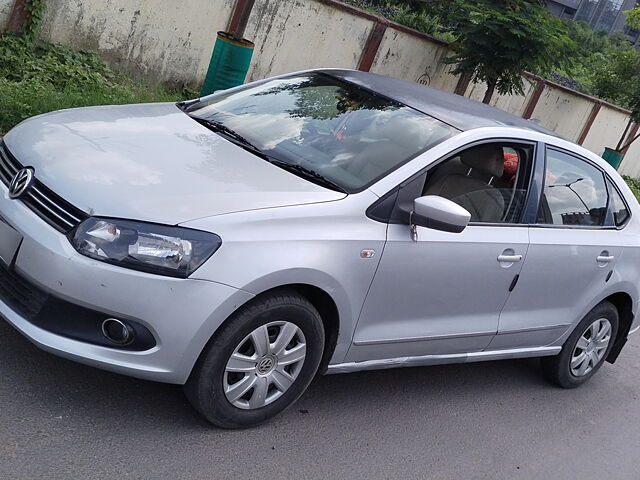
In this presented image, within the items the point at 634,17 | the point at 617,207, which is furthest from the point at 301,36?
the point at 634,17

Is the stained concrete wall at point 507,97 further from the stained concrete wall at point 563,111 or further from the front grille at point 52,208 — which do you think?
the front grille at point 52,208

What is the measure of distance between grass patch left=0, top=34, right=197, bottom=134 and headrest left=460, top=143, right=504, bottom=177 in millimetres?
4423

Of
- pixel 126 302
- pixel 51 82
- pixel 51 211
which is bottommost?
pixel 51 82

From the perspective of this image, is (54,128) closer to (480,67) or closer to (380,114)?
(380,114)

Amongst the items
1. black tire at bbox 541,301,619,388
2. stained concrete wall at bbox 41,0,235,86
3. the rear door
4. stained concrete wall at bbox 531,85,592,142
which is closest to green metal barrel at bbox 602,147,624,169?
stained concrete wall at bbox 531,85,592,142

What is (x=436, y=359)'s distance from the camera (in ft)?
15.9

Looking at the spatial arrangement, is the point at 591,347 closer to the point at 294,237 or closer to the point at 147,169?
the point at 294,237

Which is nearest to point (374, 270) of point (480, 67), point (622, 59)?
point (480, 67)

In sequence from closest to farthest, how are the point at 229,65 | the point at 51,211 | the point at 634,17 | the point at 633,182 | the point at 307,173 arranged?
1. the point at 51,211
2. the point at 307,173
3. the point at 229,65
4. the point at 633,182
5. the point at 634,17

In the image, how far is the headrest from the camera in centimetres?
472

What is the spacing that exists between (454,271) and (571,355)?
188cm

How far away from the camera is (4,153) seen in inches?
166

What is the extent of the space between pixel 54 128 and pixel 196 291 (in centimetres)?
139

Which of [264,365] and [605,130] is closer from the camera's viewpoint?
[264,365]
